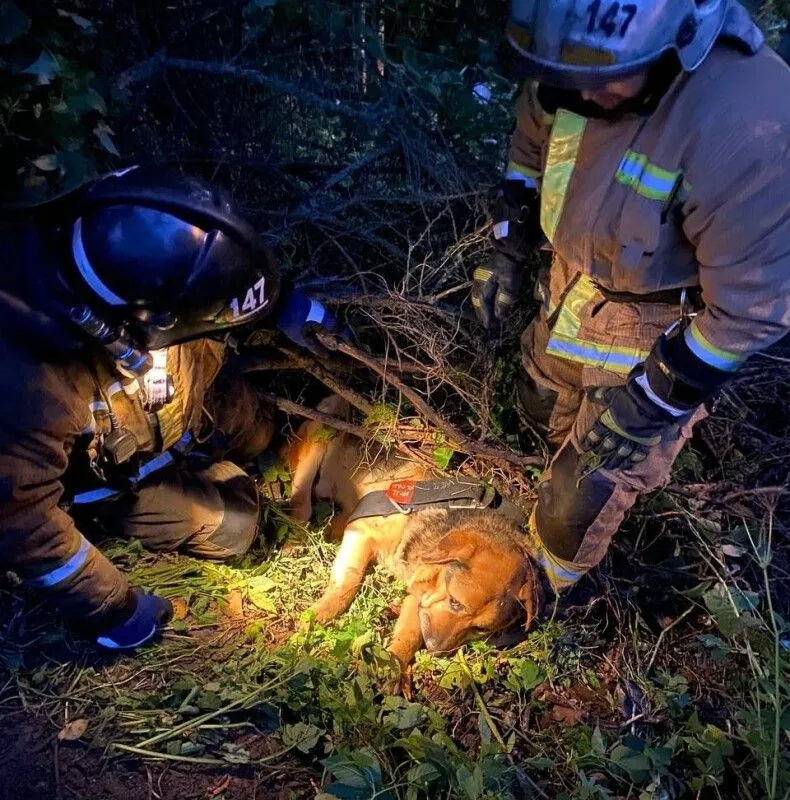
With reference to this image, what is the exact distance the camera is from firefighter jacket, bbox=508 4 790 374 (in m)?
1.83

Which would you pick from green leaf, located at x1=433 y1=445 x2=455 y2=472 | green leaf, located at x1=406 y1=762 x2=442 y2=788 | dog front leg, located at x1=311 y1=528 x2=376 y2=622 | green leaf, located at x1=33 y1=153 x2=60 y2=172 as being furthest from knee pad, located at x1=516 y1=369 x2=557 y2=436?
green leaf, located at x1=33 y1=153 x2=60 y2=172

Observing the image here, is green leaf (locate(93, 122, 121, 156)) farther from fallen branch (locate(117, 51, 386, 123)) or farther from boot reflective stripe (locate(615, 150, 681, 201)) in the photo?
boot reflective stripe (locate(615, 150, 681, 201))

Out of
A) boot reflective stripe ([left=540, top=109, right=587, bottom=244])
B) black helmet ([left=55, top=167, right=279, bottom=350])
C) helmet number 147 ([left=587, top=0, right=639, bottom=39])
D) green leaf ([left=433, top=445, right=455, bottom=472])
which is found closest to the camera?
helmet number 147 ([left=587, top=0, right=639, bottom=39])

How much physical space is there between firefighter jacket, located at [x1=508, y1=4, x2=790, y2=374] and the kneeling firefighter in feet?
3.92

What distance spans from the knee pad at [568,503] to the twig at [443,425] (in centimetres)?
41

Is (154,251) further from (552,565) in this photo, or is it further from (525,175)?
(552,565)

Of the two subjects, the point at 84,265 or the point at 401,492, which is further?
the point at 401,492

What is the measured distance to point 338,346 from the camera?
3141mm

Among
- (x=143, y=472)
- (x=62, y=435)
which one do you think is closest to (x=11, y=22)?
(x=62, y=435)

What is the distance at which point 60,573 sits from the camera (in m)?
2.39

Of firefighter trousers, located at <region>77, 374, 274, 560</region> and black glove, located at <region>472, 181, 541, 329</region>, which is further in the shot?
firefighter trousers, located at <region>77, 374, 274, 560</region>

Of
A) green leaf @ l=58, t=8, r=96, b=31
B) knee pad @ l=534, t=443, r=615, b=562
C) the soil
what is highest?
green leaf @ l=58, t=8, r=96, b=31

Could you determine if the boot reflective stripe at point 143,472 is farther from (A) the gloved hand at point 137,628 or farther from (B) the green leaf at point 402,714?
(B) the green leaf at point 402,714

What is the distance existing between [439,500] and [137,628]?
1.59m
